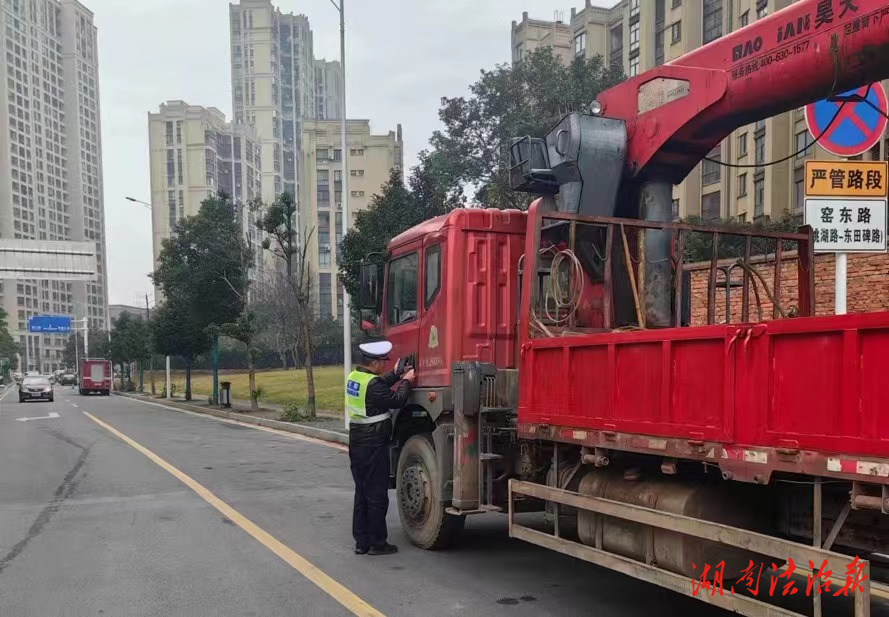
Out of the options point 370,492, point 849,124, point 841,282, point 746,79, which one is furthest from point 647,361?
point 841,282

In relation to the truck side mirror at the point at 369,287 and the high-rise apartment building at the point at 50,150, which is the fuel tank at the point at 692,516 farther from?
the high-rise apartment building at the point at 50,150

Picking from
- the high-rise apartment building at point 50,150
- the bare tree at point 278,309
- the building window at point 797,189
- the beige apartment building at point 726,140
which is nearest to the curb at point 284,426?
the beige apartment building at point 726,140

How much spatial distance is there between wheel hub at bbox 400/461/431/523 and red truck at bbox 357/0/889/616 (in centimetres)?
2

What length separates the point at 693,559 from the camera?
146 inches

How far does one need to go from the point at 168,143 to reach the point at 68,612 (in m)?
108

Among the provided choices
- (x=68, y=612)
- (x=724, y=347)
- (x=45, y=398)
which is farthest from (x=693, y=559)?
(x=45, y=398)

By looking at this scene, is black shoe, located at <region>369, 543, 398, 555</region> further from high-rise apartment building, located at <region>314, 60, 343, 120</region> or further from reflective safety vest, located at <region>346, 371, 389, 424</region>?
high-rise apartment building, located at <region>314, 60, 343, 120</region>

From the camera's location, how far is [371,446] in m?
6.10

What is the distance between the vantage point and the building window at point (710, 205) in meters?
42.0

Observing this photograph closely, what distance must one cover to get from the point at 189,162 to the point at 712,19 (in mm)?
78285

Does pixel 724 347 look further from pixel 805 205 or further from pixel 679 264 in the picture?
pixel 805 205

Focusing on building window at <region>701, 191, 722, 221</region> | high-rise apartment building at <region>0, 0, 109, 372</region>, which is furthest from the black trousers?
high-rise apartment building at <region>0, 0, 109, 372</region>

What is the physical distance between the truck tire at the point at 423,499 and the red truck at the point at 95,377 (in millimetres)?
46294

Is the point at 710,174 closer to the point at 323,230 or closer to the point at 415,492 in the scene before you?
the point at 415,492
